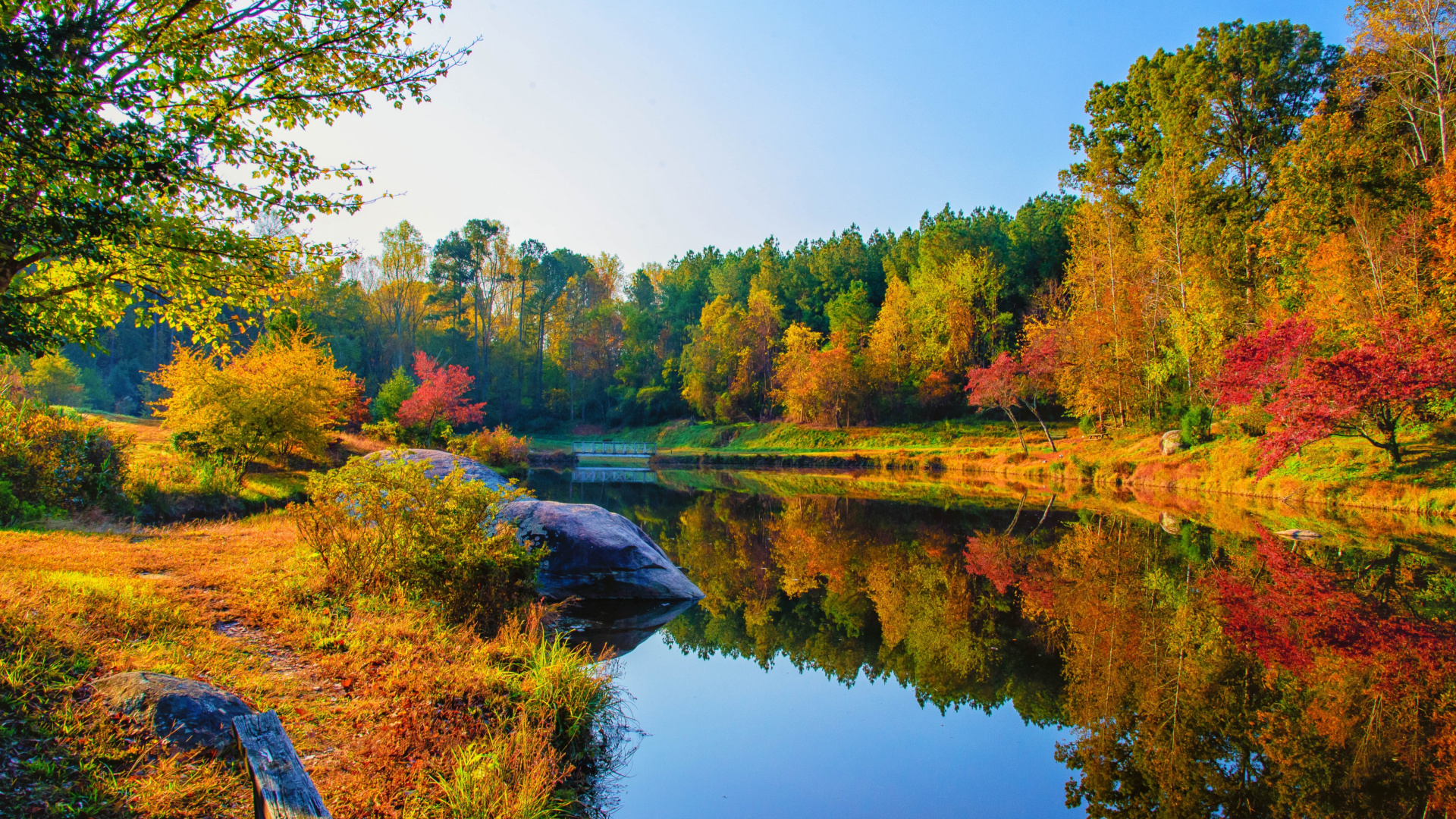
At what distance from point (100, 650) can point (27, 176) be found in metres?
3.36

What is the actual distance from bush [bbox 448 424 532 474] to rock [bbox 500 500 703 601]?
1637 cm

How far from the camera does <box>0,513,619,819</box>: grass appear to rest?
9.76ft

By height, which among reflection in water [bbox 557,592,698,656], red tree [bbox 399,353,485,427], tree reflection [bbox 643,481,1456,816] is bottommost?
reflection in water [bbox 557,592,698,656]

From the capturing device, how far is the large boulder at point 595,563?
8477 mm

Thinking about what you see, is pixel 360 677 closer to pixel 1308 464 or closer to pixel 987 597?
pixel 987 597

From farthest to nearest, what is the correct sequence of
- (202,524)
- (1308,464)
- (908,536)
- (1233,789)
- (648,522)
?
1. (1308,464)
2. (648,522)
3. (908,536)
4. (202,524)
5. (1233,789)

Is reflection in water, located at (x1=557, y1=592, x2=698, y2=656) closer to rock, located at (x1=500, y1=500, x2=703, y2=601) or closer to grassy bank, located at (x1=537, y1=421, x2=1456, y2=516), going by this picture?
rock, located at (x1=500, y1=500, x2=703, y2=601)

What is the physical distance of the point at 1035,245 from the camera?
49.1m

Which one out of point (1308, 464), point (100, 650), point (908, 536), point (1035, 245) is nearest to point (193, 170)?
point (100, 650)

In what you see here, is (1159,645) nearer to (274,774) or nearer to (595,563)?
(595,563)

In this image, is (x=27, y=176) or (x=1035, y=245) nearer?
(x=27, y=176)

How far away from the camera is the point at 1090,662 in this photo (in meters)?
6.02

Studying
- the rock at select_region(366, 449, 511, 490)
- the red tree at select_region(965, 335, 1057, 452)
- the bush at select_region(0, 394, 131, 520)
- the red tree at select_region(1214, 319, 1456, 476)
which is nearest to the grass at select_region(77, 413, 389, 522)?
the bush at select_region(0, 394, 131, 520)

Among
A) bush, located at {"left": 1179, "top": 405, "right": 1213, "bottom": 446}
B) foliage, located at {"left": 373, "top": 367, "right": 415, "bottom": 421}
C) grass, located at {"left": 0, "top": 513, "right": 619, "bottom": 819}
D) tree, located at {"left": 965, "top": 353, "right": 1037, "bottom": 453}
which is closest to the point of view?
grass, located at {"left": 0, "top": 513, "right": 619, "bottom": 819}
